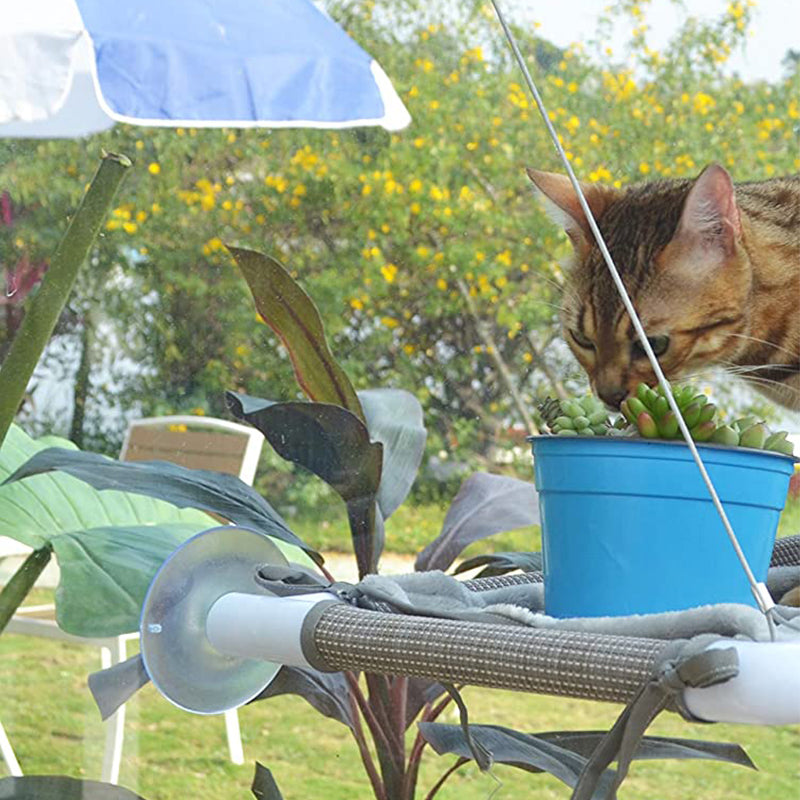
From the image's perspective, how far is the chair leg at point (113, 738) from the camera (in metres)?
1.80

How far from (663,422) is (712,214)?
0.24 metres

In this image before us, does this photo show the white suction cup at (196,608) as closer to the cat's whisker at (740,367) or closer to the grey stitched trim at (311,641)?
the grey stitched trim at (311,641)

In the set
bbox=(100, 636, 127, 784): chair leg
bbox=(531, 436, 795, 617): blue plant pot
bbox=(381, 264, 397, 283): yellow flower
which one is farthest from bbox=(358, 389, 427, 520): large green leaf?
bbox=(381, 264, 397, 283): yellow flower

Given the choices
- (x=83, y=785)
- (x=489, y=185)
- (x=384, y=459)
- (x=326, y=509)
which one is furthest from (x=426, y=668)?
(x=489, y=185)

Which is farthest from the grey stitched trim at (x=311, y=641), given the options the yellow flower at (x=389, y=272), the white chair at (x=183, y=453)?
the yellow flower at (x=389, y=272)

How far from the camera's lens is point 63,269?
4.17 feet

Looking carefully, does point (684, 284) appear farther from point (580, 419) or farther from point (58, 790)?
point (58, 790)

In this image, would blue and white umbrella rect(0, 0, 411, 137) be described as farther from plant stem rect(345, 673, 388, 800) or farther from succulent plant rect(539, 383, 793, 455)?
succulent plant rect(539, 383, 793, 455)

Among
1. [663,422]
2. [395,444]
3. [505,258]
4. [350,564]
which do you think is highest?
[663,422]

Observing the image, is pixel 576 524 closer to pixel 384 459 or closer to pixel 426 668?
pixel 426 668

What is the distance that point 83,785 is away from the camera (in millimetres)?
1189

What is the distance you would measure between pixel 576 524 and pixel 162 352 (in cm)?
140

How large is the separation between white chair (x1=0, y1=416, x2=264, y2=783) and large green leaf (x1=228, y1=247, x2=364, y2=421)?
703mm

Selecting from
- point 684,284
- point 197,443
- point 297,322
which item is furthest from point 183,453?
point 684,284
